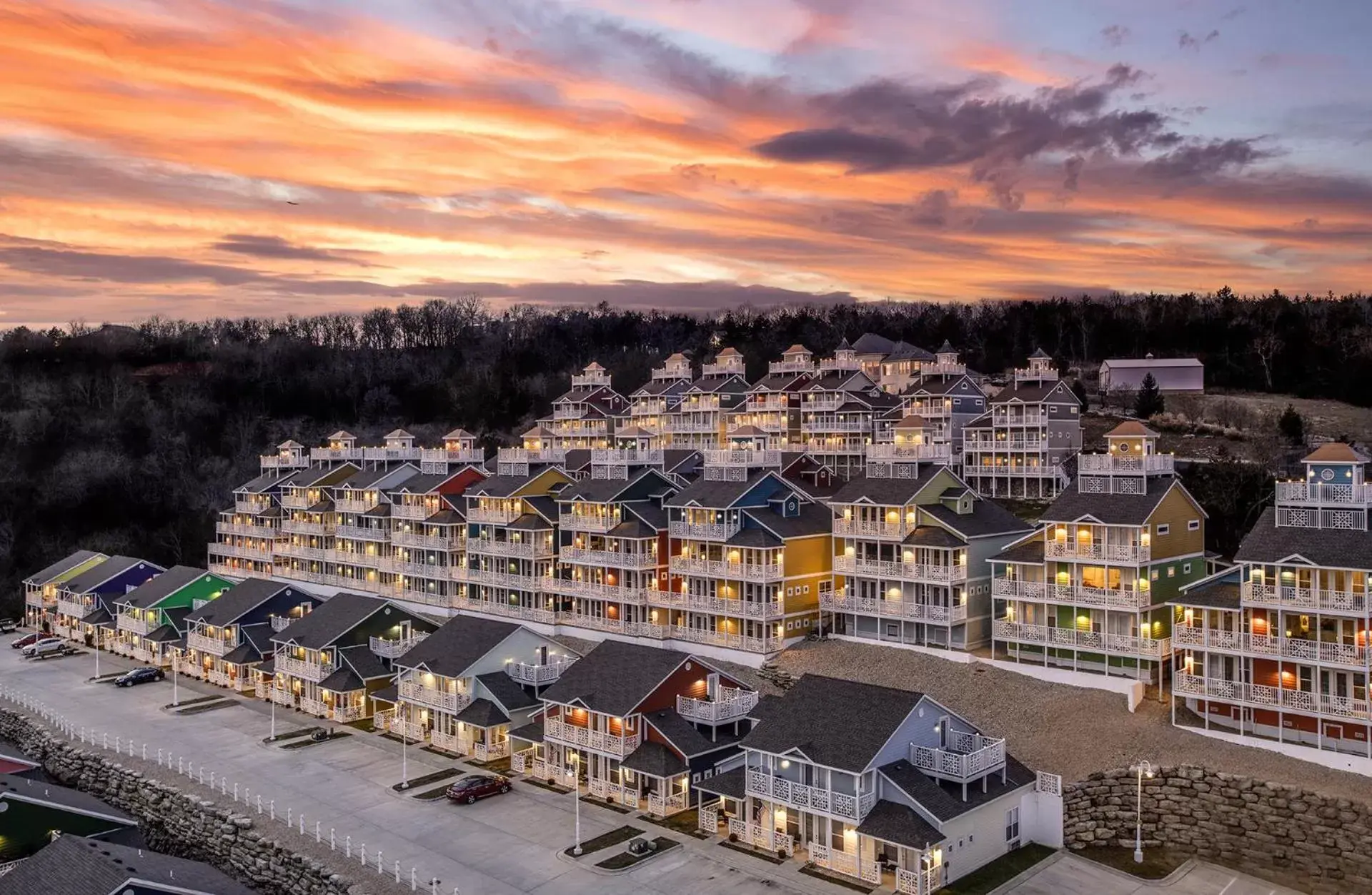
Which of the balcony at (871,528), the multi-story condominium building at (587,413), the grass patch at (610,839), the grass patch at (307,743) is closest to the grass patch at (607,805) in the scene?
the grass patch at (610,839)

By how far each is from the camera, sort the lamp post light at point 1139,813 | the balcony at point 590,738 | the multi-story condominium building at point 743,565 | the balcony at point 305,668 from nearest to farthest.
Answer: the lamp post light at point 1139,813 → the balcony at point 590,738 → the multi-story condominium building at point 743,565 → the balcony at point 305,668

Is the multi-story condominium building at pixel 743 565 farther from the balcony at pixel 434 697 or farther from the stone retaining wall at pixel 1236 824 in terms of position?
the stone retaining wall at pixel 1236 824

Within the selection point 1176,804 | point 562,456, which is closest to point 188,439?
point 562,456

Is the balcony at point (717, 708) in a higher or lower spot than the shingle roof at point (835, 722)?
lower

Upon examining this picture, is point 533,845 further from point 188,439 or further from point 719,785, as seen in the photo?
point 188,439

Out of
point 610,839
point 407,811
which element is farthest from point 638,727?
point 407,811

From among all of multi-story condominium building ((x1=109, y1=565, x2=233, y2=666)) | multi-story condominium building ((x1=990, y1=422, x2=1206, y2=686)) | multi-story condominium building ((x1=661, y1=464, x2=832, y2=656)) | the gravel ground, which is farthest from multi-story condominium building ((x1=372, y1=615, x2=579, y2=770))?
multi-story condominium building ((x1=109, y1=565, x2=233, y2=666))

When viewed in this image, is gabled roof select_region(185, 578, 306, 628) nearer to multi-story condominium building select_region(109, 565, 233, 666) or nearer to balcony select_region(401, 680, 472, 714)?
multi-story condominium building select_region(109, 565, 233, 666)
